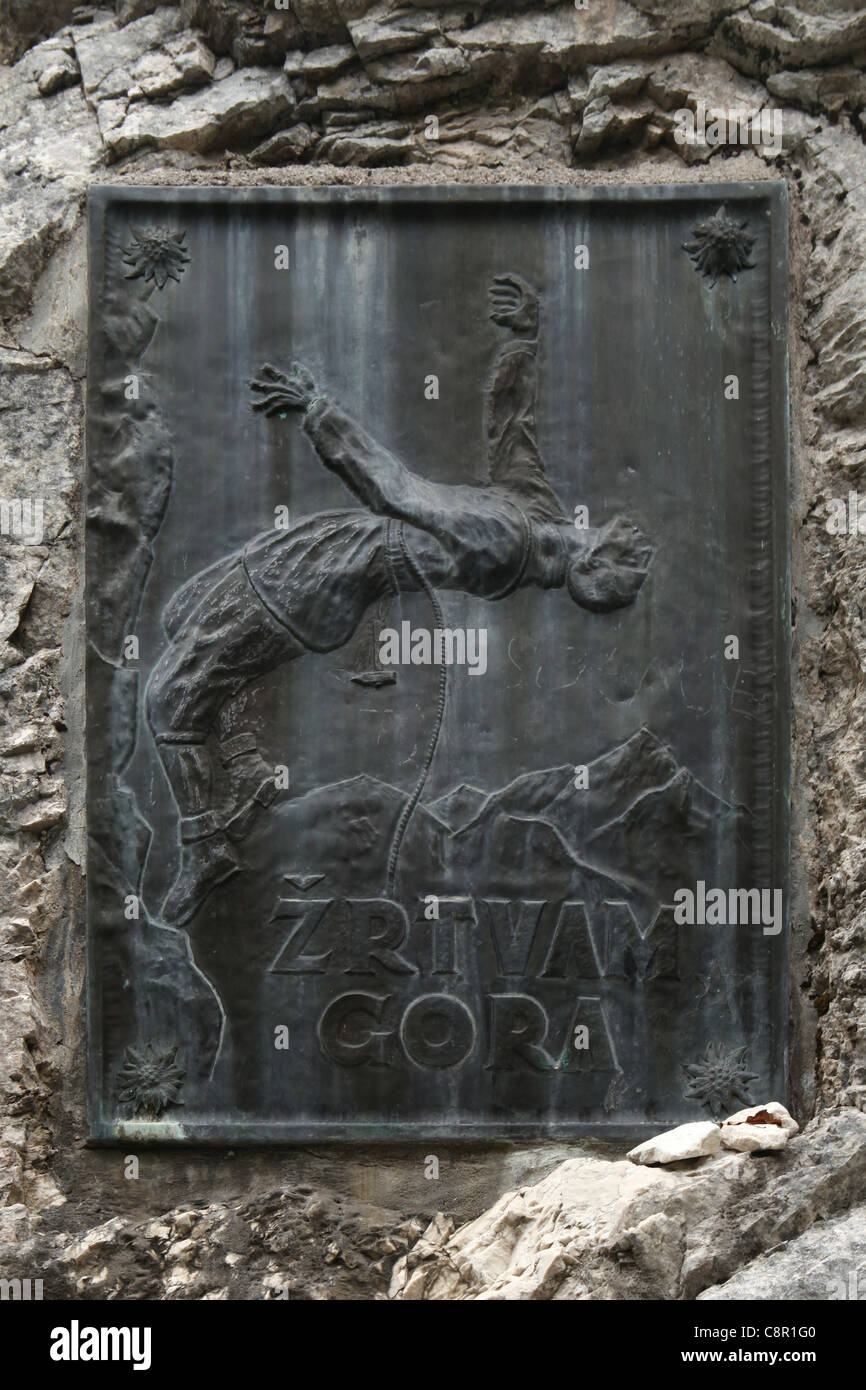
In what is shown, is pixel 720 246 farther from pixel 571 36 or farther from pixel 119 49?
pixel 119 49

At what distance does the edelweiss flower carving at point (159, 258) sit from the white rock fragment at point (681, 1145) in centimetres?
329

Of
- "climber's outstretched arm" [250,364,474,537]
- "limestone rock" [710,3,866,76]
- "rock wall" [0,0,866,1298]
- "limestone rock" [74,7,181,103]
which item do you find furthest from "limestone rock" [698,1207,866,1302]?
"limestone rock" [74,7,181,103]

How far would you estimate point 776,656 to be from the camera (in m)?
5.41

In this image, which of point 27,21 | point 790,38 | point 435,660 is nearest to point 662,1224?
point 435,660

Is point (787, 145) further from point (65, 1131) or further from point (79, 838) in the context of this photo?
point (65, 1131)

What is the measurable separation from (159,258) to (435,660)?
1704 mm

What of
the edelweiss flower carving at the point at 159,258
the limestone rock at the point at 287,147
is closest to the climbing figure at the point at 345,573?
the edelweiss flower carving at the point at 159,258

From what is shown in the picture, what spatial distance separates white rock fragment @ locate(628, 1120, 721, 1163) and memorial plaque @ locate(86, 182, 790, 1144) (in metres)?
0.44

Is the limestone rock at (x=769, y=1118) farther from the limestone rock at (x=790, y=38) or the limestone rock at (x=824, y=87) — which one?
the limestone rock at (x=790, y=38)

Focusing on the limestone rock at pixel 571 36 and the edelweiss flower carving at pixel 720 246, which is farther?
the limestone rock at pixel 571 36

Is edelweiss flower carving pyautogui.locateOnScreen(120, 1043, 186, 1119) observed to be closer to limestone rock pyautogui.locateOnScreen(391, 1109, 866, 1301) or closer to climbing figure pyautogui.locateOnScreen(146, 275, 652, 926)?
climbing figure pyautogui.locateOnScreen(146, 275, 652, 926)

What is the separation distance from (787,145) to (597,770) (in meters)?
2.32

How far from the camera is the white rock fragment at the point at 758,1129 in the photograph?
14.9 ft

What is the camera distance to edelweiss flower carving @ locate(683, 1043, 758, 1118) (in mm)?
5242
